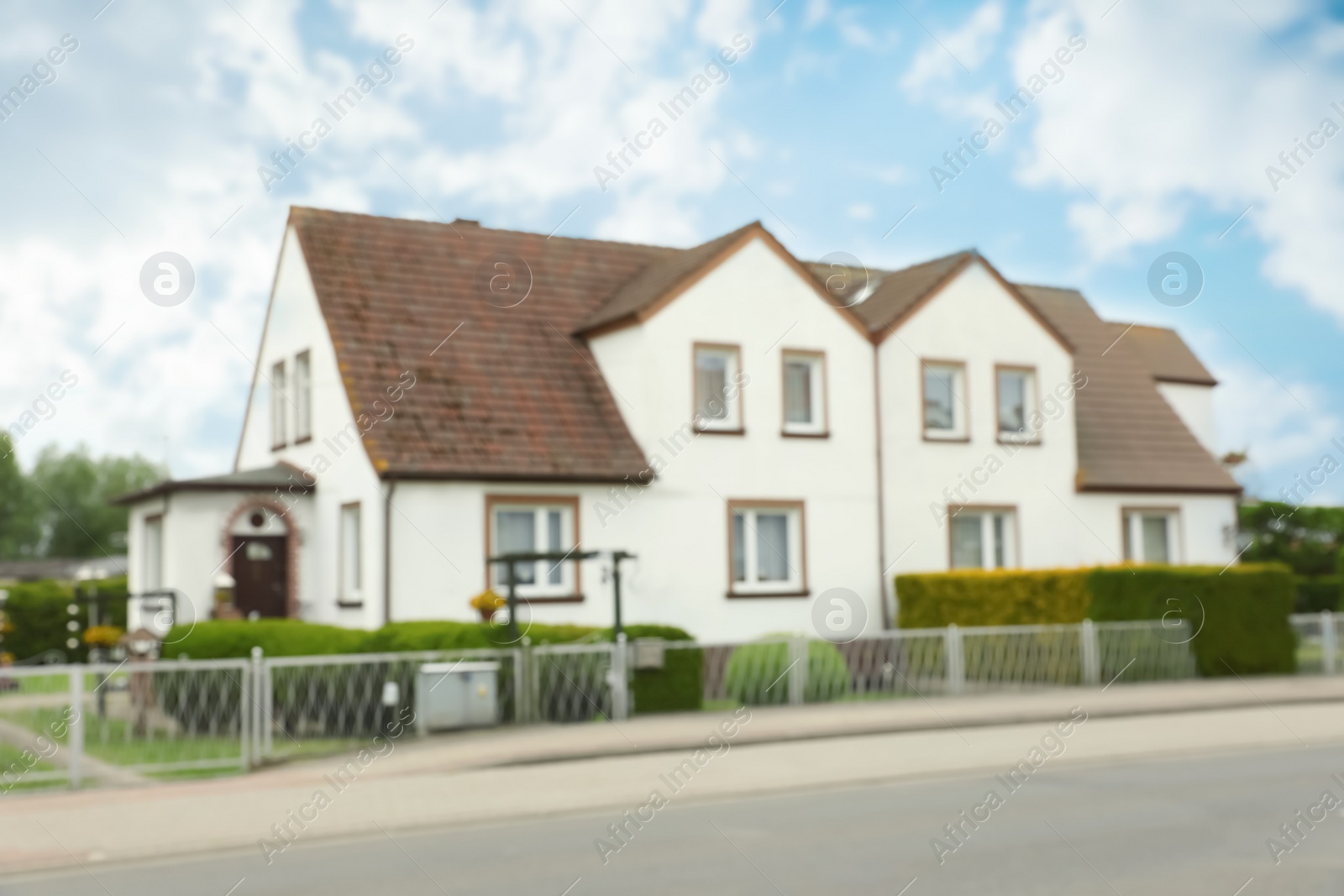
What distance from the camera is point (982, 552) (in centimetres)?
2731

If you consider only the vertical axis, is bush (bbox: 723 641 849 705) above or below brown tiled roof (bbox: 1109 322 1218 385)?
below

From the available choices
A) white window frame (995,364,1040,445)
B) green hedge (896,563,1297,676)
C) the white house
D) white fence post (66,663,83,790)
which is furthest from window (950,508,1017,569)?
white fence post (66,663,83,790)

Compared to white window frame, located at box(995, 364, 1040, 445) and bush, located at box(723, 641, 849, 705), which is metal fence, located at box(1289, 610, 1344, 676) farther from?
bush, located at box(723, 641, 849, 705)

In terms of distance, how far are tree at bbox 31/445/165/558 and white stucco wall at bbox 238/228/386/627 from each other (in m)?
77.0

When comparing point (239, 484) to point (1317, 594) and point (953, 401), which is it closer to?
point (953, 401)

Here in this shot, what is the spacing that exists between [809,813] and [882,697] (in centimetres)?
1005

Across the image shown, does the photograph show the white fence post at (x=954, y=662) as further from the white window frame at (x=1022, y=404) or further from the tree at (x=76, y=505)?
the tree at (x=76, y=505)

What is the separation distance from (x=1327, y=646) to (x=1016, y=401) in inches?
281

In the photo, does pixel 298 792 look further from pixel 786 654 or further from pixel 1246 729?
pixel 1246 729

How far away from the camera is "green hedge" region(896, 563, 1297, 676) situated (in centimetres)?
2244

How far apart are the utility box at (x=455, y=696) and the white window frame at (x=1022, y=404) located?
44.7 feet

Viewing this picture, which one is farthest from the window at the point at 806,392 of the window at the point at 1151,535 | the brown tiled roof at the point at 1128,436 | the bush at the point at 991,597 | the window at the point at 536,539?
the window at the point at 1151,535

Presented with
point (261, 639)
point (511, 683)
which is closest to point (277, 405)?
point (261, 639)

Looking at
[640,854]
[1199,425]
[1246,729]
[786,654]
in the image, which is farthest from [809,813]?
[1199,425]
